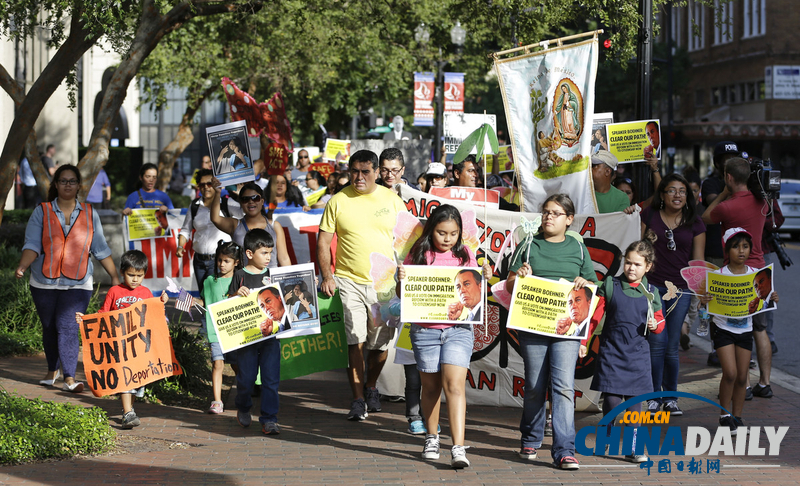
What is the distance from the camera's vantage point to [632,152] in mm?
9695

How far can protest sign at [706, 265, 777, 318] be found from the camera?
6852 millimetres

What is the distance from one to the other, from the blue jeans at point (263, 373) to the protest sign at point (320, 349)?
0.65m

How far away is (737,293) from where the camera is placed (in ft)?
22.6

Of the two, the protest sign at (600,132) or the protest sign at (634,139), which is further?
the protest sign at (600,132)

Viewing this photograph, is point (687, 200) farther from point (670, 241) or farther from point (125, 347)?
point (125, 347)

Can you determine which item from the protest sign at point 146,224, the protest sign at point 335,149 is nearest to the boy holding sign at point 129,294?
the protest sign at point 146,224

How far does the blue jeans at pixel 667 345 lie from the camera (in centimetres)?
682

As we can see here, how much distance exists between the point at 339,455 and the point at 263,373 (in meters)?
0.92

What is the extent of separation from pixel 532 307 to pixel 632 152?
4.31 meters

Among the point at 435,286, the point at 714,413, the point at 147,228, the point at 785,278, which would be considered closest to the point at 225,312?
the point at 435,286

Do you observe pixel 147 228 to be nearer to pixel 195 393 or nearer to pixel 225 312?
pixel 195 393

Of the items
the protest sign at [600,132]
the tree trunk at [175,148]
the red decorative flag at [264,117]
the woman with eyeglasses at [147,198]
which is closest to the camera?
the protest sign at [600,132]

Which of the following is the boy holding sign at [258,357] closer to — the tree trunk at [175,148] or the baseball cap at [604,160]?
the baseball cap at [604,160]

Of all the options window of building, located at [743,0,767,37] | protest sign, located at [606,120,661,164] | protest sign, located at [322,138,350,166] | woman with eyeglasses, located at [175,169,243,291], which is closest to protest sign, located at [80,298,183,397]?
woman with eyeglasses, located at [175,169,243,291]
